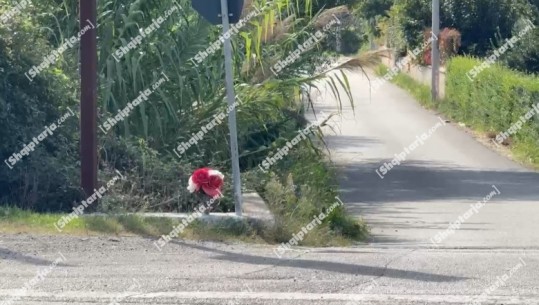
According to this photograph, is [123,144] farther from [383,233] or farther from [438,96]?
[438,96]

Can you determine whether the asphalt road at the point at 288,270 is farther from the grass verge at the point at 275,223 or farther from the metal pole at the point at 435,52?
the metal pole at the point at 435,52

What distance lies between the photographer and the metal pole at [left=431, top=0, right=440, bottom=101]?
34438 millimetres

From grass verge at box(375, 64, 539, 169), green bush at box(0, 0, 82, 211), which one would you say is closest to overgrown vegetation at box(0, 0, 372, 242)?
green bush at box(0, 0, 82, 211)

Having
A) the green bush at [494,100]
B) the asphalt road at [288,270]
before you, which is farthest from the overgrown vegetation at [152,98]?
the green bush at [494,100]

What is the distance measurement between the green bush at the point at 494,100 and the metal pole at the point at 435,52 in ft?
2.68

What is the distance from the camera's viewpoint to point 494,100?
26859mm

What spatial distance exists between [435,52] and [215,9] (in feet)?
81.8

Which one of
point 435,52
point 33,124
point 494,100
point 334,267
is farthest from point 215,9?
point 435,52

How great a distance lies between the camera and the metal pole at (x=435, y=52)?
1356 inches

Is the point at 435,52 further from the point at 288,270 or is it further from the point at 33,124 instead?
the point at 288,270

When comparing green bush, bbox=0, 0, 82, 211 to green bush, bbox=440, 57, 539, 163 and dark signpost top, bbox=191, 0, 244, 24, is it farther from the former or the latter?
green bush, bbox=440, 57, 539, 163

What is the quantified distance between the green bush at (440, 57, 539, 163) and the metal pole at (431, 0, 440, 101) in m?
0.82

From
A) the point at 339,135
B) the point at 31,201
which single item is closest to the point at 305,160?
the point at 31,201

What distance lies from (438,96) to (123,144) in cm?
2486
